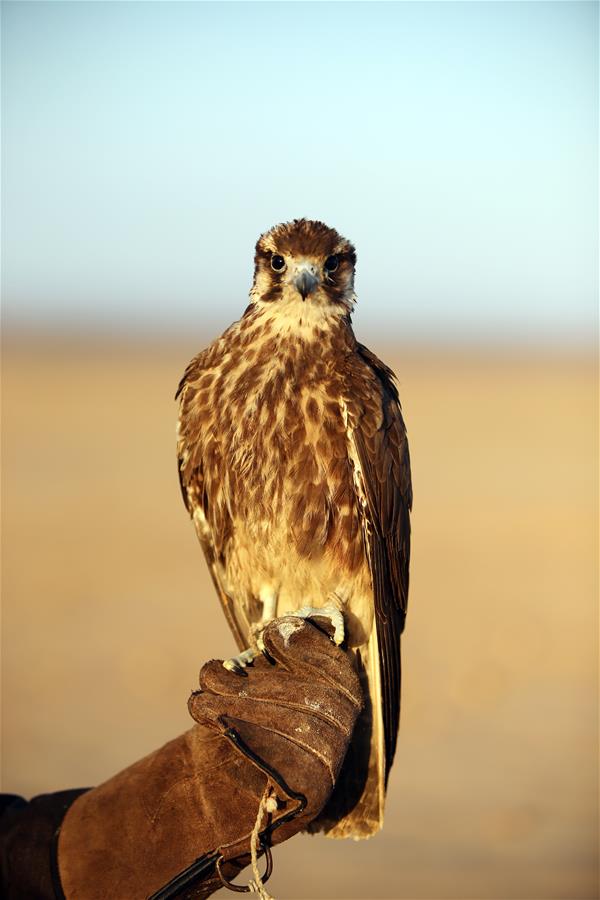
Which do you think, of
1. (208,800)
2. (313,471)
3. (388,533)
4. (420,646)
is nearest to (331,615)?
(388,533)

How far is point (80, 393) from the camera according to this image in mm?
26656

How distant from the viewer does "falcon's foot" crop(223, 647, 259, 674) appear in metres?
A: 3.71

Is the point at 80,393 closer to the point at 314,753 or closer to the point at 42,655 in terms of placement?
the point at 42,655

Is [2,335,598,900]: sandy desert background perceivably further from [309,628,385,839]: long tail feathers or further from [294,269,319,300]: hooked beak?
[294,269,319,300]: hooked beak

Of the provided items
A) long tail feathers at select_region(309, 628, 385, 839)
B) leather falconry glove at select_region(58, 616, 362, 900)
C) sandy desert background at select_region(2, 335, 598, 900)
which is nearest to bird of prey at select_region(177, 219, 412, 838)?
long tail feathers at select_region(309, 628, 385, 839)

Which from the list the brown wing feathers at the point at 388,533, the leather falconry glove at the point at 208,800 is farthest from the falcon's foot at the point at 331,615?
the leather falconry glove at the point at 208,800

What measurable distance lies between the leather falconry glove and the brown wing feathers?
58cm

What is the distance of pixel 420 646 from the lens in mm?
10078

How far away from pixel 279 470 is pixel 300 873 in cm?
331

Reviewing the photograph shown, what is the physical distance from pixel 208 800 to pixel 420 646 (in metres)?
6.93

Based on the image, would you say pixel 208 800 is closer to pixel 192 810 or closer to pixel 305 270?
pixel 192 810

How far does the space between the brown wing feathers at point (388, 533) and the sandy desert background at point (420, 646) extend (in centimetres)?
270

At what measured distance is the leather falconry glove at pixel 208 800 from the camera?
10.6 ft

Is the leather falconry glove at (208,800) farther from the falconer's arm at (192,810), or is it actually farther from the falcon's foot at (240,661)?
the falcon's foot at (240,661)
